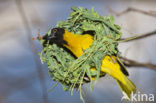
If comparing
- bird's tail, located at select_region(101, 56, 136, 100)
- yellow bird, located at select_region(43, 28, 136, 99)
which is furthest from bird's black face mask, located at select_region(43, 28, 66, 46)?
bird's tail, located at select_region(101, 56, 136, 100)

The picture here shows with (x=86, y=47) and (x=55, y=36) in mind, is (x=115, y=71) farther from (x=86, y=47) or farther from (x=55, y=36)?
(x=55, y=36)

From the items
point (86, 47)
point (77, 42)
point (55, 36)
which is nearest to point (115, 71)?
point (86, 47)

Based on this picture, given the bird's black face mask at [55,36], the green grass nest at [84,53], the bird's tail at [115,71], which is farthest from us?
the bird's black face mask at [55,36]

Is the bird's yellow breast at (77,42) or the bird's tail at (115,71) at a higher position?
the bird's yellow breast at (77,42)

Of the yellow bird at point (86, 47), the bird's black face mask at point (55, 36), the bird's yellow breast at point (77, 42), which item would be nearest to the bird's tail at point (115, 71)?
the yellow bird at point (86, 47)

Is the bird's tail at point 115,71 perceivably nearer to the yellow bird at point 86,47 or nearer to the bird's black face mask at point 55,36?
the yellow bird at point 86,47

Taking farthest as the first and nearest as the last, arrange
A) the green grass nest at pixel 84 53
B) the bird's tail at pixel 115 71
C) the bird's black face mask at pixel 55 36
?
the bird's black face mask at pixel 55 36 → the bird's tail at pixel 115 71 → the green grass nest at pixel 84 53

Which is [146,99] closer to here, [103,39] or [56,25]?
[103,39]
